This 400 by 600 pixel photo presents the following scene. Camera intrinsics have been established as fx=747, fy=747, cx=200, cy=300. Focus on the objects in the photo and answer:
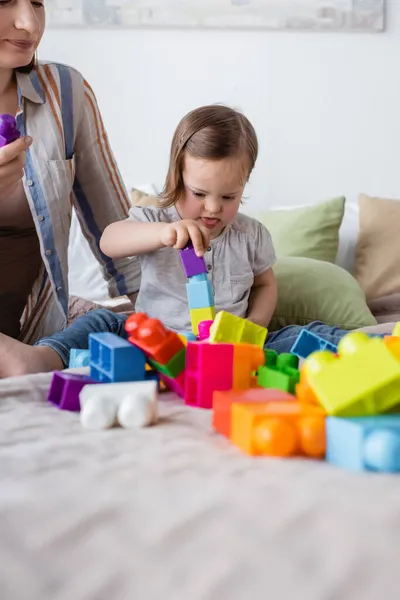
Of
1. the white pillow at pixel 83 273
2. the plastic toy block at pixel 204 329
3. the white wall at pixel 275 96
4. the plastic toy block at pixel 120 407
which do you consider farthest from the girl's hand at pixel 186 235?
the white wall at pixel 275 96

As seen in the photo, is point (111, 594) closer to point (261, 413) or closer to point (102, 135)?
point (261, 413)

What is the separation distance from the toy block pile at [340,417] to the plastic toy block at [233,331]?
0.22 meters

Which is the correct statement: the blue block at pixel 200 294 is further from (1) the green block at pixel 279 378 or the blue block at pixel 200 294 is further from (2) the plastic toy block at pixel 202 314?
(1) the green block at pixel 279 378

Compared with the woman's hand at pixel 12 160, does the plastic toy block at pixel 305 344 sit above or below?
below

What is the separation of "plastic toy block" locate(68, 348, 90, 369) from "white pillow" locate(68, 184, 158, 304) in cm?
86

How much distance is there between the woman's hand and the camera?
1090 millimetres

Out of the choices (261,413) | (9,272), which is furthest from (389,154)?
(261,413)

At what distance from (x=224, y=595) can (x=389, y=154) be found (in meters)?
2.17

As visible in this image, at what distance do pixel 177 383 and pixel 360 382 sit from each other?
265 millimetres

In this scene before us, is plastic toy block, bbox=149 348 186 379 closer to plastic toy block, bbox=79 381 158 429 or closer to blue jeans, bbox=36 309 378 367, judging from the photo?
plastic toy block, bbox=79 381 158 429

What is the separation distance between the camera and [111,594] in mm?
386

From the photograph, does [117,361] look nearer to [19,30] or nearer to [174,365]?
[174,365]

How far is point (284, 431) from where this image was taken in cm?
57

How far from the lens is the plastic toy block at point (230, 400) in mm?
637
